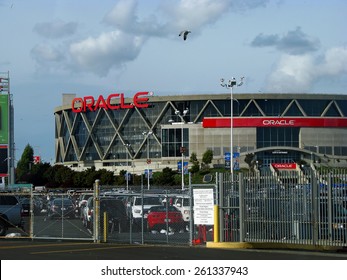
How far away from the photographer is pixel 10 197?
33812 millimetres

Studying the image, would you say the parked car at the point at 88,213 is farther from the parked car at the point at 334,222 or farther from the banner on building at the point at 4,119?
the banner on building at the point at 4,119

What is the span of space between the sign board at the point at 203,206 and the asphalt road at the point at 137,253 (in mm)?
1041

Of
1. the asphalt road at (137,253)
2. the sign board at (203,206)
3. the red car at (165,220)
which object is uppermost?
the sign board at (203,206)

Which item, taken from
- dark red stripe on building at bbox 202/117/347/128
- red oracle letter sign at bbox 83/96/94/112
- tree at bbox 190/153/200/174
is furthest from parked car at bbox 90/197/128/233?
red oracle letter sign at bbox 83/96/94/112

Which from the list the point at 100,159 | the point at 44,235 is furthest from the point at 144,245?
the point at 100,159

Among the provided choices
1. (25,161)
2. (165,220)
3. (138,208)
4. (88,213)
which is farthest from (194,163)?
(165,220)

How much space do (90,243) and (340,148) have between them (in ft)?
359

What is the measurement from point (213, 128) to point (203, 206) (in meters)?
104

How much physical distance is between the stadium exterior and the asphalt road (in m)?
94.5

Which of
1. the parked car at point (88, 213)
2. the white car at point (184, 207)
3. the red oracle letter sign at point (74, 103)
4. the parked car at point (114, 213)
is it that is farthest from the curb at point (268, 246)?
the red oracle letter sign at point (74, 103)

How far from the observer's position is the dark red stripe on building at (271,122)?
420 feet

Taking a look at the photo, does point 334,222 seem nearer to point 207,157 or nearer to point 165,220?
point 165,220

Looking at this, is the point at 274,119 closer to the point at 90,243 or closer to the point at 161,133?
the point at 161,133

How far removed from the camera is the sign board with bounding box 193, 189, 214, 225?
24719mm
